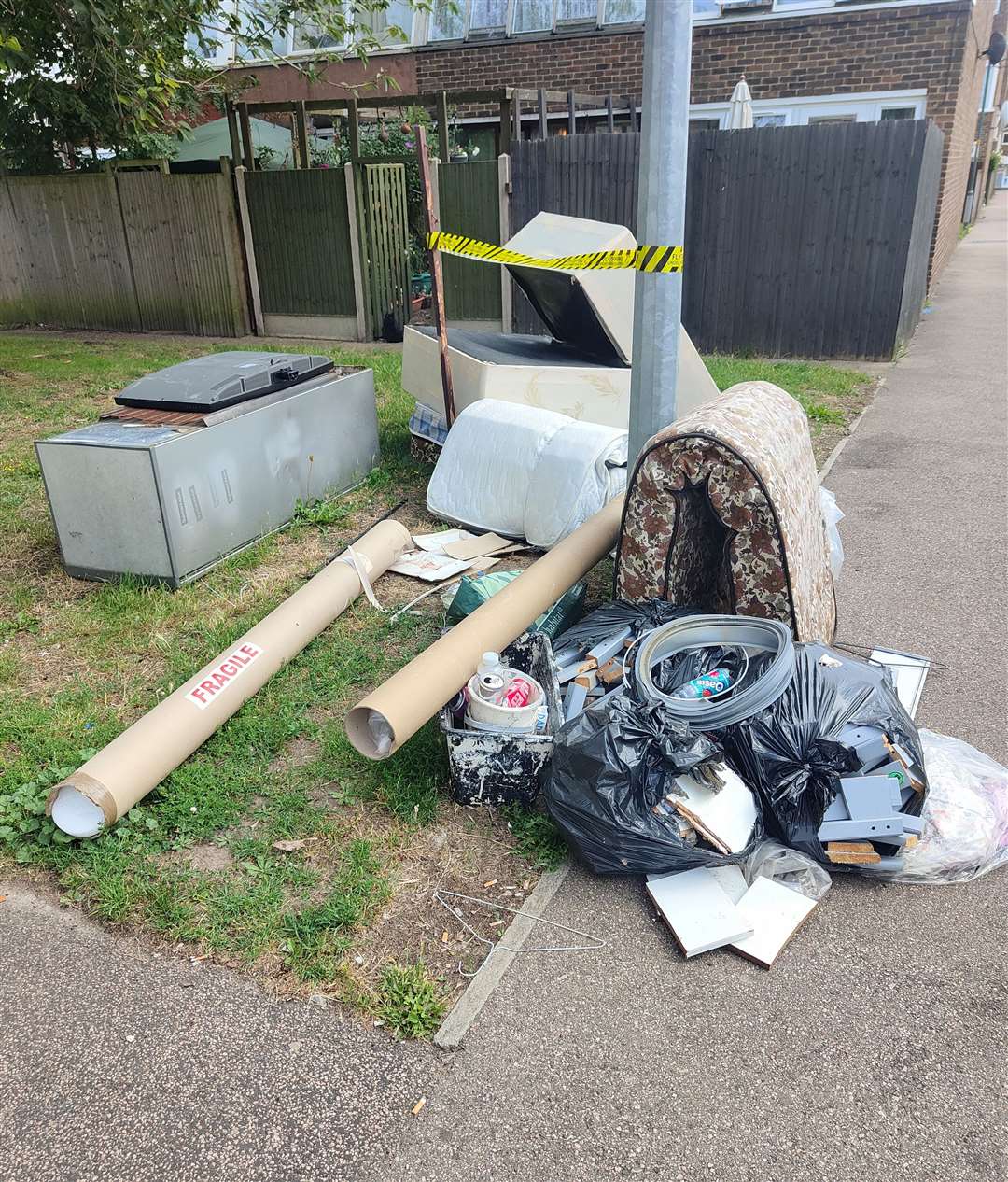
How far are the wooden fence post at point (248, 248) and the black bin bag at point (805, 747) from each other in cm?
1130

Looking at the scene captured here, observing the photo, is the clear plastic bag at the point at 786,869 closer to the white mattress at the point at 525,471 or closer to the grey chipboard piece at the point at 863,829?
Result: the grey chipboard piece at the point at 863,829

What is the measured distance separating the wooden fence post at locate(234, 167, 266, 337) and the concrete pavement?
11.0 m

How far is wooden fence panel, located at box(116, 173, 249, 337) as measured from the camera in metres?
12.3

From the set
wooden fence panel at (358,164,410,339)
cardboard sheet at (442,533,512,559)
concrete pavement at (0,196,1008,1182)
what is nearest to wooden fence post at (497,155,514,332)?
wooden fence panel at (358,164,410,339)

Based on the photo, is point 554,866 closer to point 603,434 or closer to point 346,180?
point 603,434

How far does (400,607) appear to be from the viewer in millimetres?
4832

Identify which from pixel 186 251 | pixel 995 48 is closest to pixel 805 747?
pixel 186 251

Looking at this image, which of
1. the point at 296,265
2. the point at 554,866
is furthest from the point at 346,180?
the point at 554,866

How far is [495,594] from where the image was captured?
4129 mm

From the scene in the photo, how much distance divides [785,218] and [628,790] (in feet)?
30.4

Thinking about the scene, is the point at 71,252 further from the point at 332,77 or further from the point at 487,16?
the point at 487,16

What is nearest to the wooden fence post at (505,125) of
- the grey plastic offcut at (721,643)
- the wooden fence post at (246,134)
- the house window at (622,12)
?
the wooden fence post at (246,134)

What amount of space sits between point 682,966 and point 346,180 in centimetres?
1100

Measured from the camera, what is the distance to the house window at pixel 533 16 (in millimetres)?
14266
